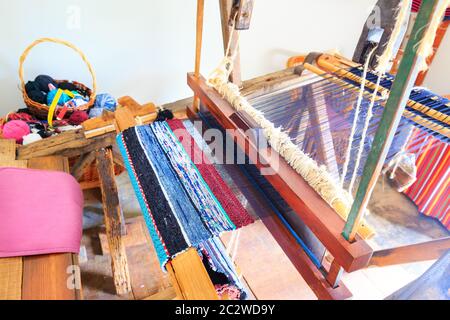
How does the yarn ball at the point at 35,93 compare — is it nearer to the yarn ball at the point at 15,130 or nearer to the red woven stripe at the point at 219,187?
the yarn ball at the point at 15,130

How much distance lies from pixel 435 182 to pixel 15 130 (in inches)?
97.6

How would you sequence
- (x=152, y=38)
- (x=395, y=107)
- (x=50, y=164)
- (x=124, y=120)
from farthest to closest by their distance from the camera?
(x=152, y=38)
(x=50, y=164)
(x=124, y=120)
(x=395, y=107)

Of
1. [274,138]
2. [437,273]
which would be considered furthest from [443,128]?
[274,138]

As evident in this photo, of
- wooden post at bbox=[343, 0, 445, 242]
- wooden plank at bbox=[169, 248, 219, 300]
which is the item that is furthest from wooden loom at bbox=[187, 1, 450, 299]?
wooden plank at bbox=[169, 248, 219, 300]

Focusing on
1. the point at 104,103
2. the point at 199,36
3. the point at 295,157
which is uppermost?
the point at 199,36

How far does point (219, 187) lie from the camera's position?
1.17 m

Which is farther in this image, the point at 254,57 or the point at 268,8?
the point at 254,57

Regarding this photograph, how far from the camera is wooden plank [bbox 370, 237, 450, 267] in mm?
771

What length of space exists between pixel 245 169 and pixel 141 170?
1.31ft

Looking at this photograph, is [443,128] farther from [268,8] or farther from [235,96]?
[268,8]

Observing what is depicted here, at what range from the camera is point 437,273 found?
3.16ft

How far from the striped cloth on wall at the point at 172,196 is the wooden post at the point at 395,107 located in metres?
0.43

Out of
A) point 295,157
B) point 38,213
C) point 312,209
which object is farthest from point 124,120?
point 312,209

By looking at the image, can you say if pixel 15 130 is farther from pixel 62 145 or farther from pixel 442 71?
pixel 442 71
